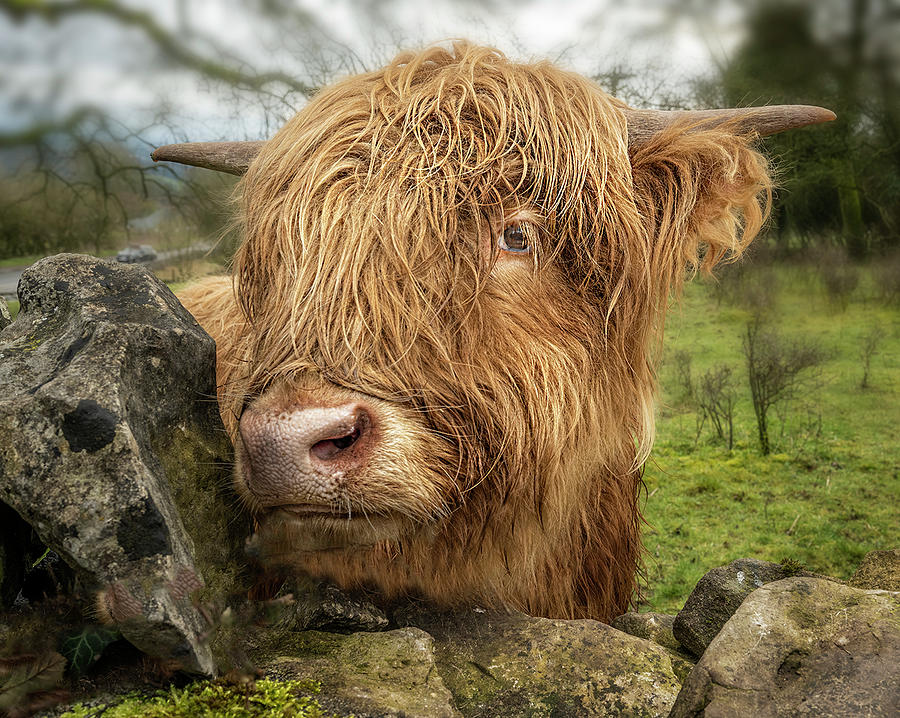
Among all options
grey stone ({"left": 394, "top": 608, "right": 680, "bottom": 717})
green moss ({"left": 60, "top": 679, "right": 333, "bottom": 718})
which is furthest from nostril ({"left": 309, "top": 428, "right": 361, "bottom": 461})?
grey stone ({"left": 394, "top": 608, "right": 680, "bottom": 717})

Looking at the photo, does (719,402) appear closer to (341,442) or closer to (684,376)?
(684,376)

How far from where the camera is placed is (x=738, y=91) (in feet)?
26.7

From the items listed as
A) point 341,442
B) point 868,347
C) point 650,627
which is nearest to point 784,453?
point 868,347

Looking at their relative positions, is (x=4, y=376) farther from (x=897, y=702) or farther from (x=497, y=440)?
(x=897, y=702)

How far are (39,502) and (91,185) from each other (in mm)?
3741

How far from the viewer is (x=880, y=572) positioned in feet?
7.46

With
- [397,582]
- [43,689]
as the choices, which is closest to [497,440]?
[397,582]

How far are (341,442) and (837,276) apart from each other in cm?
740

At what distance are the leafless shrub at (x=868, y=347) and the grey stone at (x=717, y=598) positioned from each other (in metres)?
4.87

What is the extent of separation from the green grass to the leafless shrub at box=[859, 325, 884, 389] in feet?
0.23

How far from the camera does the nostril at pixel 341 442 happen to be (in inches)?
59.4

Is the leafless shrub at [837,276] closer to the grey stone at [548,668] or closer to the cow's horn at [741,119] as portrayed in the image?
the cow's horn at [741,119]

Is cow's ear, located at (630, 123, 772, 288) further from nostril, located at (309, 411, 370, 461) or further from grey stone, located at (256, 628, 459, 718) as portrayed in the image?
grey stone, located at (256, 628, 459, 718)

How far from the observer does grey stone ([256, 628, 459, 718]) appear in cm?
147
